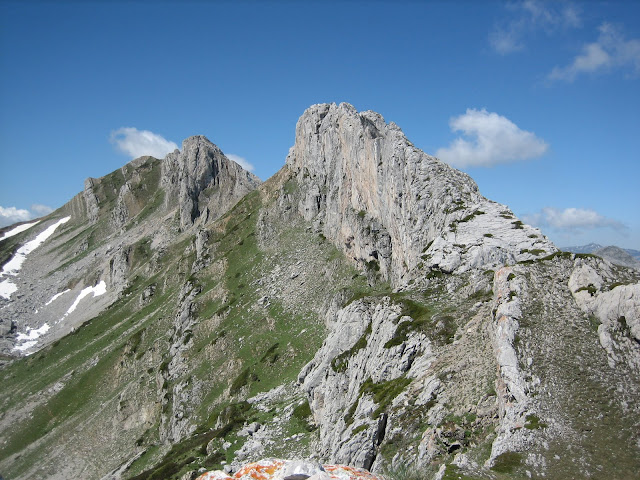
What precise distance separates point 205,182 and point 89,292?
61315 mm

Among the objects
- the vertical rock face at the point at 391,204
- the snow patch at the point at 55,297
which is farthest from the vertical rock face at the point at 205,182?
the vertical rock face at the point at 391,204

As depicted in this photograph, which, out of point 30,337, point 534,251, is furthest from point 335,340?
point 30,337

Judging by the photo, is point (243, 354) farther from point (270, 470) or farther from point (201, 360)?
point (270, 470)

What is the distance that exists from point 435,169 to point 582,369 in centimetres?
4185

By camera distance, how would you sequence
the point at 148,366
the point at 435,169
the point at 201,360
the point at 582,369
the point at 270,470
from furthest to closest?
the point at 148,366 → the point at 201,360 → the point at 435,169 → the point at 582,369 → the point at 270,470

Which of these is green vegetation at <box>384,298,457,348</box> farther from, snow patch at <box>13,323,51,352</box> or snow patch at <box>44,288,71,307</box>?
snow patch at <box>44,288,71,307</box>

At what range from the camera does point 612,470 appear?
779 inches

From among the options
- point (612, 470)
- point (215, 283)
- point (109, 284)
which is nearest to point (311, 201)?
point (215, 283)

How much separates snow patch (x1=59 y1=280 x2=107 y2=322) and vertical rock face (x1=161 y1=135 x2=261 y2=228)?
128 ft

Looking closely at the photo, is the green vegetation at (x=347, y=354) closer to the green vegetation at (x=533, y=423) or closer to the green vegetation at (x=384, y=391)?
the green vegetation at (x=384, y=391)

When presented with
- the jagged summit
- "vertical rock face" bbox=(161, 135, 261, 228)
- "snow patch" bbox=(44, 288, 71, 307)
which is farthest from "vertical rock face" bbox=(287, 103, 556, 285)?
"snow patch" bbox=(44, 288, 71, 307)

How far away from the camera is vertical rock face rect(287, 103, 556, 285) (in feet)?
146

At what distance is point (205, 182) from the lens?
17700cm

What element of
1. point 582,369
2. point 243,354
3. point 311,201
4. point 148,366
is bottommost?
point 148,366
